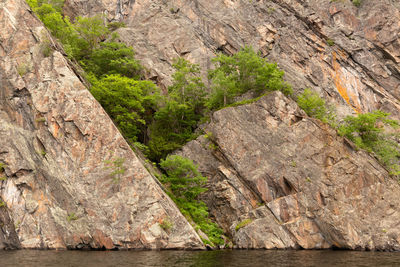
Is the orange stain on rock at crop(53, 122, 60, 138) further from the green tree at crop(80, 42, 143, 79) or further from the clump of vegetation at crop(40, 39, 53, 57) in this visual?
the green tree at crop(80, 42, 143, 79)

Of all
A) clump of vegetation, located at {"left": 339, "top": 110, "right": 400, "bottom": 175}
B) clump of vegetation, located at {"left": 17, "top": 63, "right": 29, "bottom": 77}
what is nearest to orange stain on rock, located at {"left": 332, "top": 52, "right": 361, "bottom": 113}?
clump of vegetation, located at {"left": 339, "top": 110, "right": 400, "bottom": 175}

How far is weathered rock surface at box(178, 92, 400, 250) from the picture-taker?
117 ft

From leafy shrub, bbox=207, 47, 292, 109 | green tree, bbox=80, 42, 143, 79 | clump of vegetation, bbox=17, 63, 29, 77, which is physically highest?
leafy shrub, bbox=207, 47, 292, 109

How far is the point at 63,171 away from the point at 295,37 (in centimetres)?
4890

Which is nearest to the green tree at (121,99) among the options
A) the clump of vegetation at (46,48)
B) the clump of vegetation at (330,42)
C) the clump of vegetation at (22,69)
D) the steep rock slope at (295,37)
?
the clump of vegetation at (46,48)

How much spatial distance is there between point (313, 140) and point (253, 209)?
1206 centimetres

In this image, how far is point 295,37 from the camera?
61312mm

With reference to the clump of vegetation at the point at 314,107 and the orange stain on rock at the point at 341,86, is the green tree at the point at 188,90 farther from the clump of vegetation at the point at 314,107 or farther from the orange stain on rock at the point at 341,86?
the orange stain on rock at the point at 341,86

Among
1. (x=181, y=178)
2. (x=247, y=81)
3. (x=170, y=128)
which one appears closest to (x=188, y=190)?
(x=181, y=178)

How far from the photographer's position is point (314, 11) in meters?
64.9

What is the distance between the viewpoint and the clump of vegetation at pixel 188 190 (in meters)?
35.6

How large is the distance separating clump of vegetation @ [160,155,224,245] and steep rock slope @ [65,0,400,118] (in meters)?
20.3

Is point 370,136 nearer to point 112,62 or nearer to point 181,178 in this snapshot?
point 181,178

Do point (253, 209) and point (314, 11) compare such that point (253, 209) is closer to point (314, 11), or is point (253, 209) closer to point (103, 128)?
point (103, 128)
